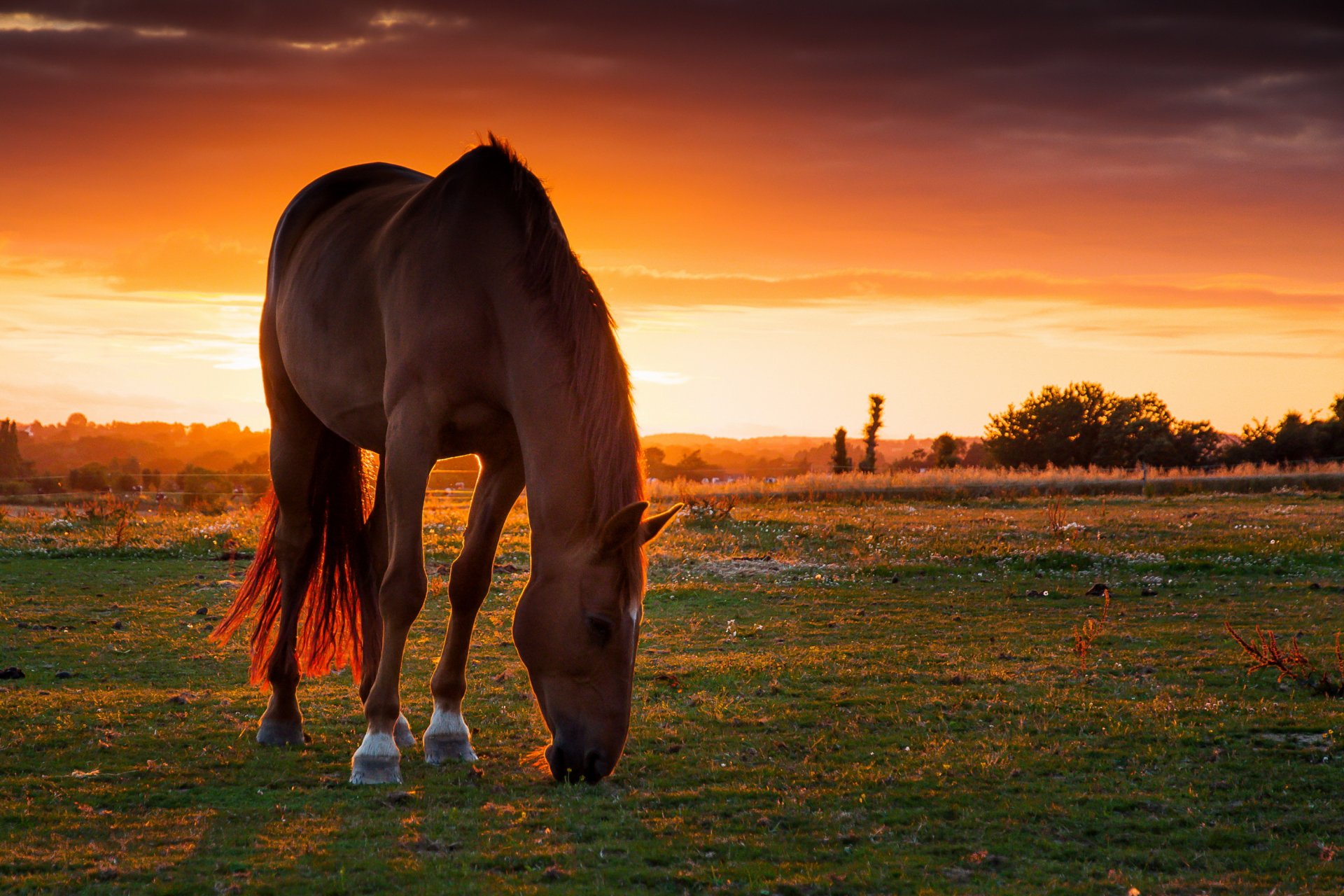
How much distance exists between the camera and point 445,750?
5211 mm

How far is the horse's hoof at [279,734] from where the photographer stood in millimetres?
5574

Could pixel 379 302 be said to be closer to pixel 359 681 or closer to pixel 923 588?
pixel 359 681

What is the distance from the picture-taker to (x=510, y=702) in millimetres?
6531

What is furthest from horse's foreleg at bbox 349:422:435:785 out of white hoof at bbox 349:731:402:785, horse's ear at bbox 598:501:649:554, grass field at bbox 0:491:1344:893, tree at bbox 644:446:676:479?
tree at bbox 644:446:676:479

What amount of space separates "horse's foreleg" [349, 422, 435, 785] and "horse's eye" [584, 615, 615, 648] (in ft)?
3.03

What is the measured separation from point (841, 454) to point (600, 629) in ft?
132

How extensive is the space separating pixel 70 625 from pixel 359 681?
470cm

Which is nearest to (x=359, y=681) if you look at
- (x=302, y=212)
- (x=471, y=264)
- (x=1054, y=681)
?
(x=471, y=264)

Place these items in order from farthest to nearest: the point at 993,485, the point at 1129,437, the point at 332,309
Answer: the point at 1129,437 → the point at 993,485 → the point at 332,309

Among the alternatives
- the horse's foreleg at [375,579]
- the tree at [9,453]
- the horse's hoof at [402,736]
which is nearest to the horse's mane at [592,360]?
the horse's foreleg at [375,579]

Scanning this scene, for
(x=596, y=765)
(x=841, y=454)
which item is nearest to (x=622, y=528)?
(x=596, y=765)

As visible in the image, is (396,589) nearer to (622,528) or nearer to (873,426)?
(622,528)

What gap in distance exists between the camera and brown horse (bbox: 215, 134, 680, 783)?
4461mm

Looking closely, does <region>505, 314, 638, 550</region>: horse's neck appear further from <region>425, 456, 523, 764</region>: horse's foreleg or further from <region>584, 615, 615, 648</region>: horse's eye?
<region>425, 456, 523, 764</region>: horse's foreleg
